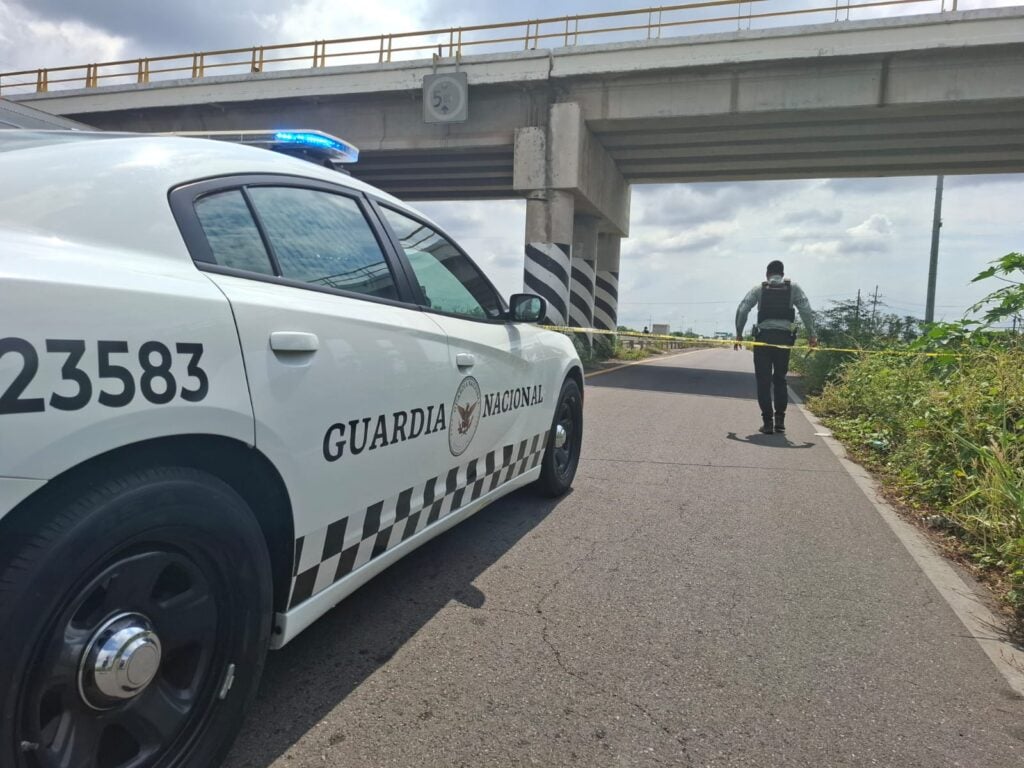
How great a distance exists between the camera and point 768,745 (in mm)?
2111

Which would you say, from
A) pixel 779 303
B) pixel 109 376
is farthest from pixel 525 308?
pixel 779 303

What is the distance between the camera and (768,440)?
7617 mm

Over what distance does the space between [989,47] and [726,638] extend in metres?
15.1

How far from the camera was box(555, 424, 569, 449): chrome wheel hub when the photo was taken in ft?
14.8

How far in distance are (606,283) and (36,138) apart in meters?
23.9

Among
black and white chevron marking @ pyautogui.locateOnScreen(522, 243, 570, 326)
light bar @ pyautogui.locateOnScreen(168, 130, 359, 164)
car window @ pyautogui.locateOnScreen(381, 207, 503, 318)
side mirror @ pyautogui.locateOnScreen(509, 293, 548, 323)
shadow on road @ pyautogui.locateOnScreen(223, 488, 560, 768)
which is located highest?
black and white chevron marking @ pyautogui.locateOnScreen(522, 243, 570, 326)

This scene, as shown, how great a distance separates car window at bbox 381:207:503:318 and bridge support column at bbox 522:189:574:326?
42.5 feet

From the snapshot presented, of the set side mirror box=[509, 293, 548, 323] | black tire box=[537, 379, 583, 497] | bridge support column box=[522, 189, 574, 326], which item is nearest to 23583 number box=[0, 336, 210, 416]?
side mirror box=[509, 293, 548, 323]

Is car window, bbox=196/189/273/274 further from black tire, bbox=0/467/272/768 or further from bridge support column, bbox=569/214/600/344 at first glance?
bridge support column, bbox=569/214/600/344

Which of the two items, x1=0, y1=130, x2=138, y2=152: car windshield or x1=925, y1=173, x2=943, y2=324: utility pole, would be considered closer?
x1=0, y1=130, x2=138, y2=152: car windshield

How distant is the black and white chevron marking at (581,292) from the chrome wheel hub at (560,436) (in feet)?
51.5

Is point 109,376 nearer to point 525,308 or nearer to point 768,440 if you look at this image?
point 525,308

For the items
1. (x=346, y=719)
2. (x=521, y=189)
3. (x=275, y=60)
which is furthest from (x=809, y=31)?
(x=346, y=719)

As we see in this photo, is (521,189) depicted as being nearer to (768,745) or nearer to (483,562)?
(483,562)
